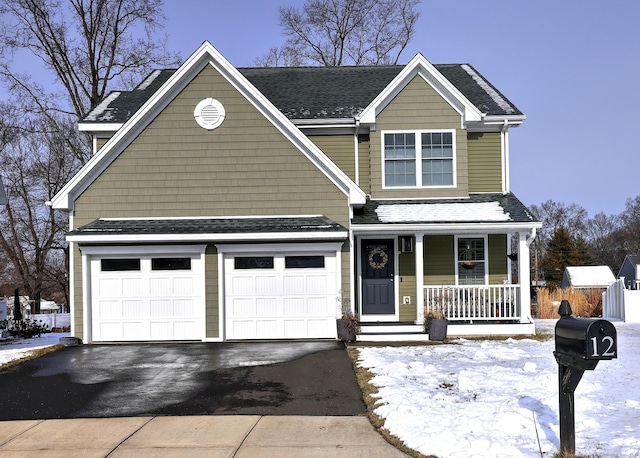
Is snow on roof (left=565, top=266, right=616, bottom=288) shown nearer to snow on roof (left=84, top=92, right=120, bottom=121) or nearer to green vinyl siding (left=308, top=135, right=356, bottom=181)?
green vinyl siding (left=308, top=135, right=356, bottom=181)

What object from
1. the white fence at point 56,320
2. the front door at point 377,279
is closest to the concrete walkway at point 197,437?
the front door at point 377,279

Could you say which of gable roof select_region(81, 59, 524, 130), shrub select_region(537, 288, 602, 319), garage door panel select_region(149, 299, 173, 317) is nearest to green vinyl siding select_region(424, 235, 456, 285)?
gable roof select_region(81, 59, 524, 130)

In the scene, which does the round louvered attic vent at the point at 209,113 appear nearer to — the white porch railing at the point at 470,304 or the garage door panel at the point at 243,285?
the garage door panel at the point at 243,285

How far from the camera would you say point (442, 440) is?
620 centimetres

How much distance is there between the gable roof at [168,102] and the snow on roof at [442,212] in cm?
Result: 122

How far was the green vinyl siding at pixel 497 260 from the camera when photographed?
16.0 meters

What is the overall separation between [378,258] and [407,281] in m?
0.97

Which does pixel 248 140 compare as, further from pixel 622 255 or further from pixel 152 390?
pixel 622 255

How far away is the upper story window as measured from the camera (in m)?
15.9

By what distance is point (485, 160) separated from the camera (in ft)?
54.1

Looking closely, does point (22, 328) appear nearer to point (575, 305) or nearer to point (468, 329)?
point (468, 329)

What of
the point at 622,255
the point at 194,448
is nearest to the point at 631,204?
the point at 622,255

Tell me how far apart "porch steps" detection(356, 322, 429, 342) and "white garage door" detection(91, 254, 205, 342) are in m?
3.82

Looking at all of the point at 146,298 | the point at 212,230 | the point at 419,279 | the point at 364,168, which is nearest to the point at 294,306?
the point at 212,230
